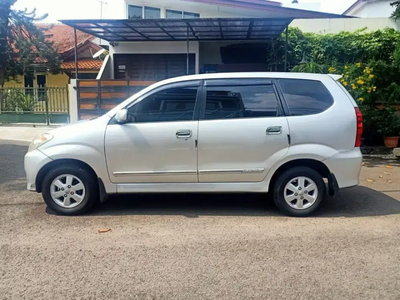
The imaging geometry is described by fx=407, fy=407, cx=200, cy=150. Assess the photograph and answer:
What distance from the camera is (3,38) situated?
20.5 m

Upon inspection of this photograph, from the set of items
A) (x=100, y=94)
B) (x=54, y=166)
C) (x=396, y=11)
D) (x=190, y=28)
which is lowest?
(x=54, y=166)

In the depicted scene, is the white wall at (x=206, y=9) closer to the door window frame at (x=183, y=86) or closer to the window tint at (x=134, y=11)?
the window tint at (x=134, y=11)

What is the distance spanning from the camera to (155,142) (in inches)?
207

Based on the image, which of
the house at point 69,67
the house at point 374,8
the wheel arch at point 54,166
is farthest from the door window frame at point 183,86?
the house at point 374,8

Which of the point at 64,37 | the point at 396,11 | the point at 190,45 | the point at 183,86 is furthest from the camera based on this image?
the point at 64,37

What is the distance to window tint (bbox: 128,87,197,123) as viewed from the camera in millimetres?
5367

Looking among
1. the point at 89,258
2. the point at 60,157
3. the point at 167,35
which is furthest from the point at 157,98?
the point at 167,35

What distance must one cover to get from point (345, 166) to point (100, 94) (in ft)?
29.0

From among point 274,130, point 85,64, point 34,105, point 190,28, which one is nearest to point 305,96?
point 274,130

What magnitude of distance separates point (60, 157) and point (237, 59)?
→ 1073cm

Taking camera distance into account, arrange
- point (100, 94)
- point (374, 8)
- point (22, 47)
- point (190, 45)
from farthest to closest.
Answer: point (374, 8) → point (22, 47) → point (190, 45) → point (100, 94)

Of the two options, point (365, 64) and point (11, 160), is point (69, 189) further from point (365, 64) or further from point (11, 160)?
point (365, 64)

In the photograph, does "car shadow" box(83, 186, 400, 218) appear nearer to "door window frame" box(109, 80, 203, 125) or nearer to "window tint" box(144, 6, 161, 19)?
"door window frame" box(109, 80, 203, 125)

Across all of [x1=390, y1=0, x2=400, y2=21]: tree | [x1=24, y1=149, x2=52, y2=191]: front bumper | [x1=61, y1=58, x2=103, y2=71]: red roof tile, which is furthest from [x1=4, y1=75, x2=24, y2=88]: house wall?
[x1=24, y1=149, x2=52, y2=191]: front bumper
